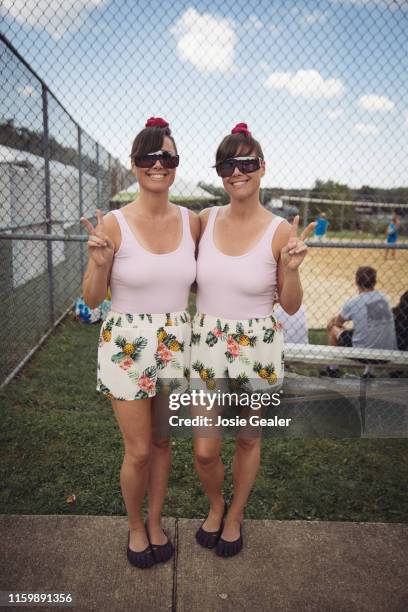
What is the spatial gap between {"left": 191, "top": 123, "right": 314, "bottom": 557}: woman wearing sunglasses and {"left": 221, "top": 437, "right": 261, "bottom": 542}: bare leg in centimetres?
17

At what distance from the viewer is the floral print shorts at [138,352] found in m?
1.82

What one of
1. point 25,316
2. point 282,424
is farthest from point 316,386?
point 25,316

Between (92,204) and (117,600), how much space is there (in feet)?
21.9

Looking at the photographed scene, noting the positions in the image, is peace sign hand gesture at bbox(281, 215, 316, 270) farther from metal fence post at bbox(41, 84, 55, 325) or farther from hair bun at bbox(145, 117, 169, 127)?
metal fence post at bbox(41, 84, 55, 325)

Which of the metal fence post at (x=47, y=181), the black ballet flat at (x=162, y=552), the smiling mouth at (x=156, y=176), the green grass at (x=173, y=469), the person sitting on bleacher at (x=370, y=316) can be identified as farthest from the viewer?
the metal fence post at (x=47, y=181)

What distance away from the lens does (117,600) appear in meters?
1.88

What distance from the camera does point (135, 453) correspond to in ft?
6.27

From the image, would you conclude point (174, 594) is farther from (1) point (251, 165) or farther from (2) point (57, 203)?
(2) point (57, 203)

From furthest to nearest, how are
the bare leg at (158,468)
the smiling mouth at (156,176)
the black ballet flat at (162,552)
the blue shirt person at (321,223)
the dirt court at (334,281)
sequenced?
the blue shirt person at (321,223) → the dirt court at (334,281) → the black ballet flat at (162,552) → the bare leg at (158,468) → the smiling mouth at (156,176)

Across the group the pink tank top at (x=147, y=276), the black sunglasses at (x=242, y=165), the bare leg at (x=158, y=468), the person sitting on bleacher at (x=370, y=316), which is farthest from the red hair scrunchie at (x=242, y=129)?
the person sitting on bleacher at (x=370, y=316)

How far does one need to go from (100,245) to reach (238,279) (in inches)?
22.1

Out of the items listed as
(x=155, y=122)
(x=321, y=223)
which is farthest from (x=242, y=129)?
(x=321, y=223)

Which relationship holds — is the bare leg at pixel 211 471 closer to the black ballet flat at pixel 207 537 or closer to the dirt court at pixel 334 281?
the black ballet flat at pixel 207 537

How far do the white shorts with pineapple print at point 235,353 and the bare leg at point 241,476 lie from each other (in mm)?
322
